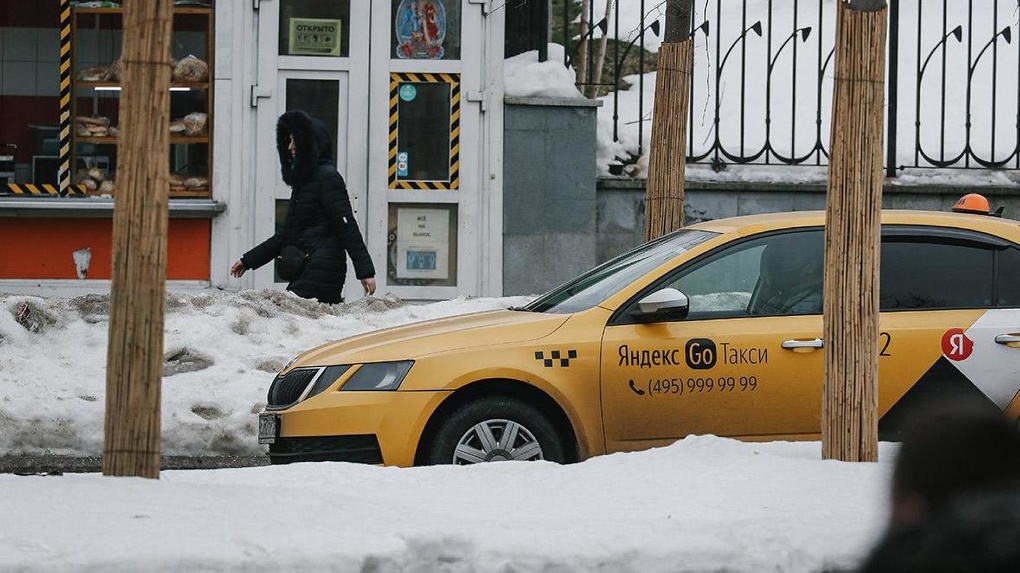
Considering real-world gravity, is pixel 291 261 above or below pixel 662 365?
above

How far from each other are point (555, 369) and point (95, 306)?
18.6 ft

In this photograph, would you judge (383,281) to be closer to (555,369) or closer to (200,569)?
(555,369)

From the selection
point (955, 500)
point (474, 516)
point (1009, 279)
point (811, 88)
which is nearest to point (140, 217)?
point (474, 516)

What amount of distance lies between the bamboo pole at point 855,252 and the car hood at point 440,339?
142 centimetres

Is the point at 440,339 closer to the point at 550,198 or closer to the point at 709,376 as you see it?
the point at 709,376

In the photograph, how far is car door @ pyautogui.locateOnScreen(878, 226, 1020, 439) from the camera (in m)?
6.87

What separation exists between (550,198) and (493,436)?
24.8 feet

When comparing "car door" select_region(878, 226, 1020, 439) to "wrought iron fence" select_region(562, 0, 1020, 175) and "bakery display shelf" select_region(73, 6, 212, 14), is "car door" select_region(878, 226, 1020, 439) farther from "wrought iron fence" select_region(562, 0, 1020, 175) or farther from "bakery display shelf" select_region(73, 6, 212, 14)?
"bakery display shelf" select_region(73, 6, 212, 14)

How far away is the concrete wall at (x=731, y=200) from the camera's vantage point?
14172 mm

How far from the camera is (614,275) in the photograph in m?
7.33

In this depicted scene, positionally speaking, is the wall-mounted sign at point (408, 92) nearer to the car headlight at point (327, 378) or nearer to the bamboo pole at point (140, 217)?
the car headlight at point (327, 378)

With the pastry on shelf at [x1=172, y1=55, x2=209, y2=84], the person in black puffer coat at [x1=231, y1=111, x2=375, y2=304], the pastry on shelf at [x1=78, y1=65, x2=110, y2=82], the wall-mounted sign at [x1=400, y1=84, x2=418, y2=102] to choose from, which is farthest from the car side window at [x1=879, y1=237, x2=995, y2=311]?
the pastry on shelf at [x1=78, y1=65, x2=110, y2=82]

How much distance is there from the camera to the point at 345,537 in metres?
4.39

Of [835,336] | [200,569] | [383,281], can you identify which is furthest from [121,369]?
[383,281]
